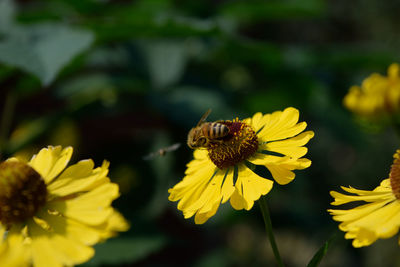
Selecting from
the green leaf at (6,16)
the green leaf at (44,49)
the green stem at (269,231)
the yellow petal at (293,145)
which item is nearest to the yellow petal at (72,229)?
the green stem at (269,231)

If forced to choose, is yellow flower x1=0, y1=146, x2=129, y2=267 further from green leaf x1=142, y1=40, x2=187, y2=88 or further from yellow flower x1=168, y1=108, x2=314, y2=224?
green leaf x1=142, y1=40, x2=187, y2=88

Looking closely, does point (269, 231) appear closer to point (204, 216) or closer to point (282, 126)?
point (204, 216)

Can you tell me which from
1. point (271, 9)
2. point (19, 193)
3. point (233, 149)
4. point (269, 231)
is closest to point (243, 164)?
point (233, 149)

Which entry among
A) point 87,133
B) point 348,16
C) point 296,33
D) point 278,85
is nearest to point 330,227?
point 278,85

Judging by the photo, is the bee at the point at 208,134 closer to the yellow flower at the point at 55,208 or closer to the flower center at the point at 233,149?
the flower center at the point at 233,149

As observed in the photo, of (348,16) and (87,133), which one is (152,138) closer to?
(87,133)

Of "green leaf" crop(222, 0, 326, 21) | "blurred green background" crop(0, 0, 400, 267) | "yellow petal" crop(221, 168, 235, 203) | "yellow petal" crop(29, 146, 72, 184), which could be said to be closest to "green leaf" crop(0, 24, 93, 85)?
"blurred green background" crop(0, 0, 400, 267)
